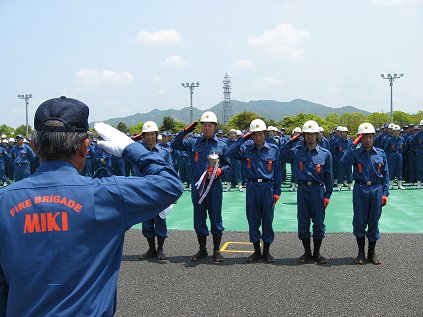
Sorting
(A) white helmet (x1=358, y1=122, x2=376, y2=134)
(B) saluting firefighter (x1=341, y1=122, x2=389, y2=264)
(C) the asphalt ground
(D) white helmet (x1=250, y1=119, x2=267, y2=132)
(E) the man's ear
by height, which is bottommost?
(C) the asphalt ground

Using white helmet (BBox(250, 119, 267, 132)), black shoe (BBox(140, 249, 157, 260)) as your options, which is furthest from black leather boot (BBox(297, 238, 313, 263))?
black shoe (BBox(140, 249, 157, 260))

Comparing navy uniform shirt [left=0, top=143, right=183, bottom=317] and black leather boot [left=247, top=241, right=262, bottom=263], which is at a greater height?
navy uniform shirt [left=0, top=143, right=183, bottom=317]

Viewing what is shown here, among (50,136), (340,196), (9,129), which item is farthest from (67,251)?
(9,129)

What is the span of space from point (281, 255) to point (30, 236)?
613 centimetres

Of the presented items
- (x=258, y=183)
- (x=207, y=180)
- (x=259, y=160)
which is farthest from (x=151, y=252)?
(x=259, y=160)

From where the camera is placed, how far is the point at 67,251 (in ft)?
5.60

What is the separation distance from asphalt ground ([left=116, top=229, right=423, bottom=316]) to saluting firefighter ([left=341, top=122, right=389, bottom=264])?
39cm

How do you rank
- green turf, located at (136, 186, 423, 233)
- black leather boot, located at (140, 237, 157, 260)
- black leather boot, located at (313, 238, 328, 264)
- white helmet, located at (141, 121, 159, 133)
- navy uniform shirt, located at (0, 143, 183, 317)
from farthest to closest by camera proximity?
green turf, located at (136, 186, 423, 233) → white helmet, located at (141, 121, 159, 133) → black leather boot, located at (140, 237, 157, 260) → black leather boot, located at (313, 238, 328, 264) → navy uniform shirt, located at (0, 143, 183, 317)

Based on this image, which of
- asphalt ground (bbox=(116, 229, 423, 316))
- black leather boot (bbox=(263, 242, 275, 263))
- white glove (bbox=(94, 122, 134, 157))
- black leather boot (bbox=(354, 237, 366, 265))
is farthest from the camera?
black leather boot (bbox=(263, 242, 275, 263))

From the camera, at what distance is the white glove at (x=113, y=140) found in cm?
203

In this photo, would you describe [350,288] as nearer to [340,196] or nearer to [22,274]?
[22,274]

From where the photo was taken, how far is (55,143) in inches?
71.6

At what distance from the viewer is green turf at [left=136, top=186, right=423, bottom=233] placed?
9.44 m

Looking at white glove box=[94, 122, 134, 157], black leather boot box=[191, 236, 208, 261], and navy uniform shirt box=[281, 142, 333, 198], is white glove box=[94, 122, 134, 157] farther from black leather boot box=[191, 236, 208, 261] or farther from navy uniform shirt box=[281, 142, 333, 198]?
navy uniform shirt box=[281, 142, 333, 198]
